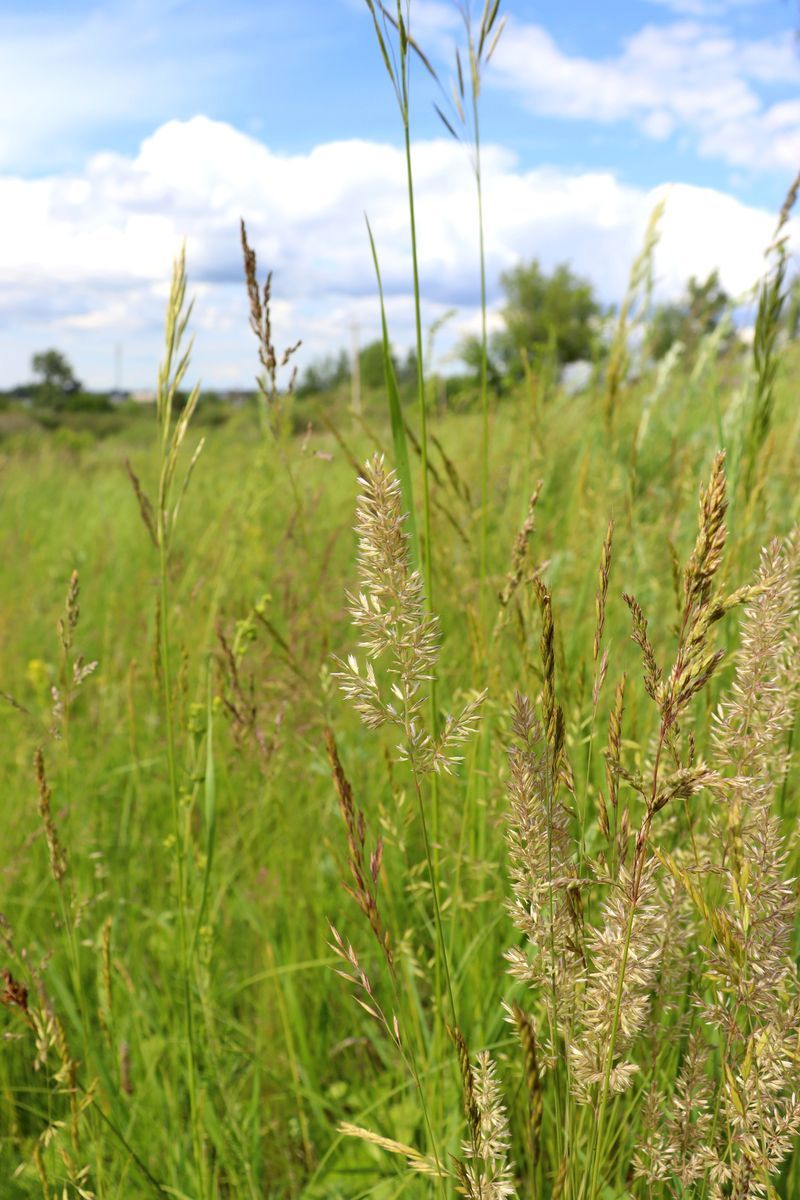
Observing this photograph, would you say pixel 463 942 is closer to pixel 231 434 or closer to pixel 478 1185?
pixel 478 1185

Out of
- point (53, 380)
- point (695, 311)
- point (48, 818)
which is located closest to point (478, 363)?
point (695, 311)

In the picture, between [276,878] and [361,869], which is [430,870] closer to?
[361,869]

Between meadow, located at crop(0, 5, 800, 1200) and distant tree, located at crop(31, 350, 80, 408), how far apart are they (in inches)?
2131

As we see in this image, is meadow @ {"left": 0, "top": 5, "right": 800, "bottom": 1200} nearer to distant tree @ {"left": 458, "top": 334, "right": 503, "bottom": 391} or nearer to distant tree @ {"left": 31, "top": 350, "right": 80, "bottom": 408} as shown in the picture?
distant tree @ {"left": 458, "top": 334, "right": 503, "bottom": 391}

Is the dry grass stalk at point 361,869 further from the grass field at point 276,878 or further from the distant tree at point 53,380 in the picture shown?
the distant tree at point 53,380

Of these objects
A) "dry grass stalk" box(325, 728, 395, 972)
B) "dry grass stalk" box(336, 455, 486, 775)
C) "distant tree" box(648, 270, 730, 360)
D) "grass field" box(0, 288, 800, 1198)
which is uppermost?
"distant tree" box(648, 270, 730, 360)

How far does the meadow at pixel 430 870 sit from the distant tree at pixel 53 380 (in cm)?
5413

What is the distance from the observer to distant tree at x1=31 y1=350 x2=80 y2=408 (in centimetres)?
5322

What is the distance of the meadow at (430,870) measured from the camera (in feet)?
2.40

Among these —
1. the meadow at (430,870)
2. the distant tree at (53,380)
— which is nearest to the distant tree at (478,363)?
the meadow at (430,870)

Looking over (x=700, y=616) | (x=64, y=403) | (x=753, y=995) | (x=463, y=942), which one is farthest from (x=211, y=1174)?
(x=64, y=403)

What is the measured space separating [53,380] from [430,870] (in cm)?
6854

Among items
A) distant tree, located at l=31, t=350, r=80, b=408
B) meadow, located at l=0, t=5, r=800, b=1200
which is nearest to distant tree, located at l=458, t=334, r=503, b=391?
meadow, located at l=0, t=5, r=800, b=1200

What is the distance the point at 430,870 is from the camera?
74 centimetres
